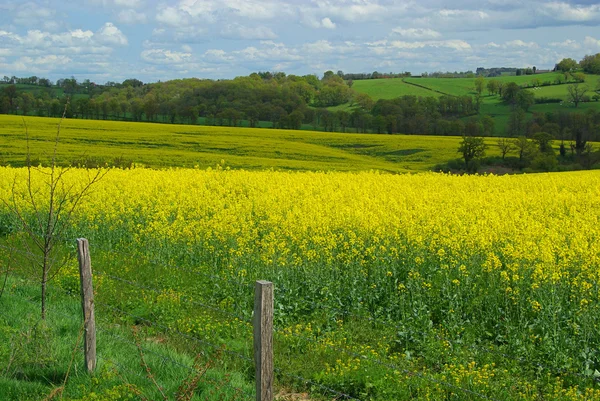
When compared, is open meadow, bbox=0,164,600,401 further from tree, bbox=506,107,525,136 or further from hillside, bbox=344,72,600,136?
hillside, bbox=344,72,600,136

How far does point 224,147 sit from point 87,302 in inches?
1531

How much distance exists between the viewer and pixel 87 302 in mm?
6066

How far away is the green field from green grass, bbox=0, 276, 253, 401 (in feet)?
91.7

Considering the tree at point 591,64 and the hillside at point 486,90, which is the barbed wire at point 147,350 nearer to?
the hillside at point 486,90

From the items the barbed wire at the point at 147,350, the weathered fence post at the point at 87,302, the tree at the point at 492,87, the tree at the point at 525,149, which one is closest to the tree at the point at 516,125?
the tree at the point at 525,149

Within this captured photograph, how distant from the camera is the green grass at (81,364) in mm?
5785

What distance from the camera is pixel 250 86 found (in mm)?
86062

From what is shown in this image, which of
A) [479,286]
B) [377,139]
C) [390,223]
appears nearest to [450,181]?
[390,223]

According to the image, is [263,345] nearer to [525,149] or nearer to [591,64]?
[525,149]

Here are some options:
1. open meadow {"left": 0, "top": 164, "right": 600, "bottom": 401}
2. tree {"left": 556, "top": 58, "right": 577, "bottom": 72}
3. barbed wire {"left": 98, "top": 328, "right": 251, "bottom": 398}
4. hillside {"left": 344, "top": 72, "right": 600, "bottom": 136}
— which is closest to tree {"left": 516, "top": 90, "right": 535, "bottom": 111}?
hillside {"left": 344, "top": 72, "right": 600, "bottom": 136}

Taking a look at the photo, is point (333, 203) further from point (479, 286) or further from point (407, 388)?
point (407, 388)

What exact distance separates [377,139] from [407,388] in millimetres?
45839

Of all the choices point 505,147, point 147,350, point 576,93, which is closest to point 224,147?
point 505,147

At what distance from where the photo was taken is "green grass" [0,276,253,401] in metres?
5.79
